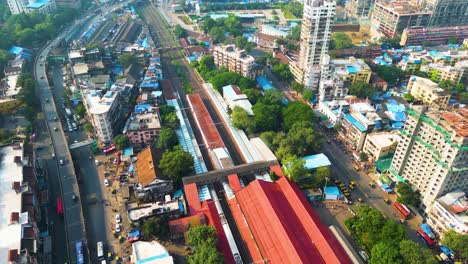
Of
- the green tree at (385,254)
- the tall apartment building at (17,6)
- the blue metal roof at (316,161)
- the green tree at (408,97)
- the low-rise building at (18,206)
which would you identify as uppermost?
the tall apartment building at (17,6)

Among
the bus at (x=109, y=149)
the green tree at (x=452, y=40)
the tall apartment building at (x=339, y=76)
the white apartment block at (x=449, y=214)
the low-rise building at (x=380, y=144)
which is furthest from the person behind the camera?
the green tree at (x=452, y=40)

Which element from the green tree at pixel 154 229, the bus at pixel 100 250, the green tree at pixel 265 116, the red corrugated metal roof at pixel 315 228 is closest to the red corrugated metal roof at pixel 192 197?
the green tree at pixel 154 229

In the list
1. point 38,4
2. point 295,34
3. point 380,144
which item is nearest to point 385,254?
point 380,144

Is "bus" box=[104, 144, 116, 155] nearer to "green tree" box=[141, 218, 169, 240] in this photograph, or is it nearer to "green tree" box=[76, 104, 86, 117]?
"green tree" box=[76, 104, 86, 117]

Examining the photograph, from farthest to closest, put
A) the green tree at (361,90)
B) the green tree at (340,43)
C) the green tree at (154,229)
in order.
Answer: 1. the green tree at (340,43)
2. the green tree at (361,90)
3. the green tree at (154,229)

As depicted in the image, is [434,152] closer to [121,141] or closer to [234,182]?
[234,182]

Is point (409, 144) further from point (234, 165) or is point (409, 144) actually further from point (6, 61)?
point (6, 61)

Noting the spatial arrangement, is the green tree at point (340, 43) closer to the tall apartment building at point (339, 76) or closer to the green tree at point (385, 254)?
the tall apartment building at point (339, 76)
